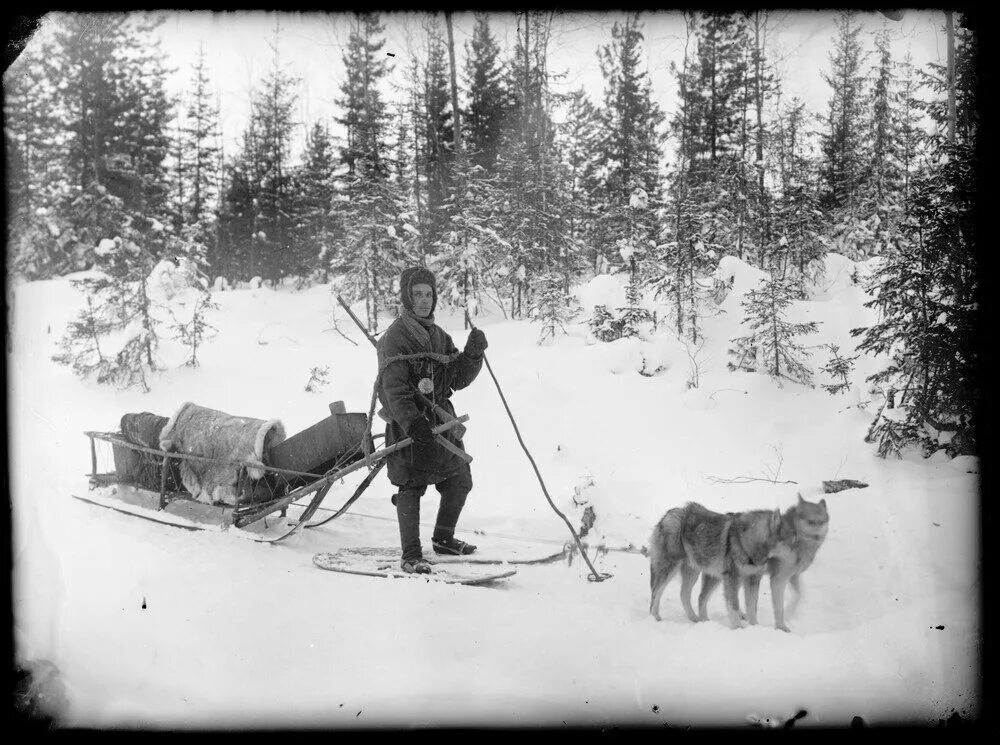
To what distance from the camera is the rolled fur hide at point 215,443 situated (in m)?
4.55

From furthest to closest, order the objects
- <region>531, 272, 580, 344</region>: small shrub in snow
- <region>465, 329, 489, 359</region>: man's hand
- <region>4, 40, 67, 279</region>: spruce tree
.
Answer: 1. <region>531, 272, 580, 344</region>: small shrub in snow
2. <region>465, 329, 489, 359</region>: man's hand
3. <region>4, 40, 67, 279</region>: spruce tree

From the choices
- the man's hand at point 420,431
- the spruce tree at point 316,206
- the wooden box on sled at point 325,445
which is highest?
the spruce tree at point 316,206

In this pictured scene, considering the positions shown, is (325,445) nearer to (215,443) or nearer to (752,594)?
(215,443)

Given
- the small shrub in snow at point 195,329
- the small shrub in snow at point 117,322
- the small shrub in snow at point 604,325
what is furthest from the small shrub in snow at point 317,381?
the small shrub in snow at point 604,325

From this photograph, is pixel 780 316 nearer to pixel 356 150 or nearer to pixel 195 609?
pixel 195 609

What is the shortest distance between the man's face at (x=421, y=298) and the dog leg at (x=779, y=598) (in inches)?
104

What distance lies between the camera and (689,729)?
2303mm

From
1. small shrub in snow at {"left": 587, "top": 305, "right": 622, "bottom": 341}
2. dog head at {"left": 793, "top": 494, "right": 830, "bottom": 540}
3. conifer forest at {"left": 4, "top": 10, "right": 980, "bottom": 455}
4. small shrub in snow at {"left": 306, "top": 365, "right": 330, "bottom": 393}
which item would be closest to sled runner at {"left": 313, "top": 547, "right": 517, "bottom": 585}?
dog head at {"left": 793, "top": 494, "right": 830, "bottom": 540}

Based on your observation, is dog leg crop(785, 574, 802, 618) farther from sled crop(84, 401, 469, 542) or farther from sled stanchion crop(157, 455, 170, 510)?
sled stanchion crop(157, 455, 170, 510)

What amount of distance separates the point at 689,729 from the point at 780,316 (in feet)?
18.2

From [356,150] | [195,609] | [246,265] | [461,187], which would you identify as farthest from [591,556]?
[246,265]

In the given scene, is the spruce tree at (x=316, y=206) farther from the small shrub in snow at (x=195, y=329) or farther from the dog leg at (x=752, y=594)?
the dog leg at (x=752, y=594)

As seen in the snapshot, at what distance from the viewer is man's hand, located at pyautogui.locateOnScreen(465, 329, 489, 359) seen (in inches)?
155

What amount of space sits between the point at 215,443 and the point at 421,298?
6.80 ft
